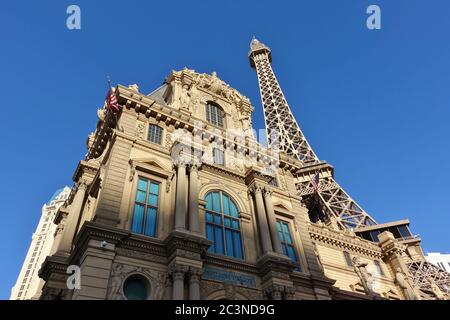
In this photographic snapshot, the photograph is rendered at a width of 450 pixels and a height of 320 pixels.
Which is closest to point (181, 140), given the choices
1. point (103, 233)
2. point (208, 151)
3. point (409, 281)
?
point (208, 151)

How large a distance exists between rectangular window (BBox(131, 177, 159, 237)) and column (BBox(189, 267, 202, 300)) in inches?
125

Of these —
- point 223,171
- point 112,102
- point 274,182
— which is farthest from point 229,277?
point 112,102

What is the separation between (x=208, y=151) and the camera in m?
24.2

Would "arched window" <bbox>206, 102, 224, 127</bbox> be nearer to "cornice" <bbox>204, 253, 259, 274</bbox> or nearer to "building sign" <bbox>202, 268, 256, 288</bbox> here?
"cornice" <bbox>204, 253, 259, 274</bbox>

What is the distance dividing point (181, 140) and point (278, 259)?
9863mm

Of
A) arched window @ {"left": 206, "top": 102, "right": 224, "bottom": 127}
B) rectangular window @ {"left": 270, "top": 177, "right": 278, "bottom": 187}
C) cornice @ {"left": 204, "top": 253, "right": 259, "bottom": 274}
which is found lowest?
cornice @ {"left": 204, "top": 253, "right": 259, "bottom": 274}

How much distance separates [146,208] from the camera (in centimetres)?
1867

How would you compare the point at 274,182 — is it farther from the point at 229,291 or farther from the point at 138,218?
the point at 138,218

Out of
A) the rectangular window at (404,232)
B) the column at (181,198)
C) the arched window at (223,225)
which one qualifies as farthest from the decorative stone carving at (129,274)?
the rectangular window at (404,232)

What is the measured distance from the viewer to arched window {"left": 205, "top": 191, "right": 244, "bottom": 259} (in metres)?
19.7

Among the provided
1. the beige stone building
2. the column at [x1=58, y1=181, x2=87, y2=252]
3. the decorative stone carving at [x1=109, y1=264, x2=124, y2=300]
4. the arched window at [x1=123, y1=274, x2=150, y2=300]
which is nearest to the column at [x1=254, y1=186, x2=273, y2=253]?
the beige stone building

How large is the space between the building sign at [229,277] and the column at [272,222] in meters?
2.61

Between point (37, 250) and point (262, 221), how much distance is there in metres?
106
